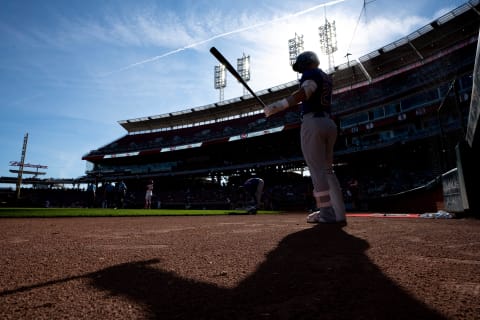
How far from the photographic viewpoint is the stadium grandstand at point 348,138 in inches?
858

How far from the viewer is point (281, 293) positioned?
1.08 metres

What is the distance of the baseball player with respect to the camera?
402cm

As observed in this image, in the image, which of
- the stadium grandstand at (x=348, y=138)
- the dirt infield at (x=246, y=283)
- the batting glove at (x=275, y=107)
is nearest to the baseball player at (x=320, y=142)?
the batting glove at (x=275, y=107)

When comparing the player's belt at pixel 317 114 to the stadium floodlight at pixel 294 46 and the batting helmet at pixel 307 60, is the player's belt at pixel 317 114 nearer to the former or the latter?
the batting helmet at pixel 307 60

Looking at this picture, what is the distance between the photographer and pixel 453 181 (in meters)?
5.06

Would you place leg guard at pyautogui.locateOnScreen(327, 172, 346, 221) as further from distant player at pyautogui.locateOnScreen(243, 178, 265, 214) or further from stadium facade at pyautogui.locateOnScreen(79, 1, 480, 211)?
stadium facade at pyautogui.locateOnScreen(79, 1, 480, 211)

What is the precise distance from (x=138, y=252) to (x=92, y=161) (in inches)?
1847

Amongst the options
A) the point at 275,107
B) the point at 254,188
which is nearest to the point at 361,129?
the point at 254,188

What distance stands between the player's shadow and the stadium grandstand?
13216 mm

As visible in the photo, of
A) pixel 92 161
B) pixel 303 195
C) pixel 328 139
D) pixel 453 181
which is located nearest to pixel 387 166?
pixel 303 195

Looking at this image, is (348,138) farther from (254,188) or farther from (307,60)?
(307,60)

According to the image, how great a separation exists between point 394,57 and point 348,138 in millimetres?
9138

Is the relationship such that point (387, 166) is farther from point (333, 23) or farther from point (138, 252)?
point (138, 252)

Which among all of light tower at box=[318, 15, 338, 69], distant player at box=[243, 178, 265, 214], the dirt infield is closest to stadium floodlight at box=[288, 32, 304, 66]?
light tower at box=[318, 15, 338, 69]
